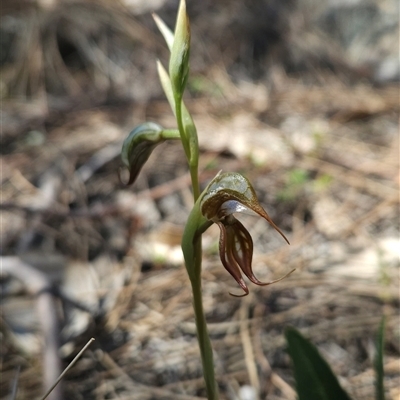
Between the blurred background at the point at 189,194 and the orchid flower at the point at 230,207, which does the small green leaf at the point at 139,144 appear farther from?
the blurred background at the point at 189,194

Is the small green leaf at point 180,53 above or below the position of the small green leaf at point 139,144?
above

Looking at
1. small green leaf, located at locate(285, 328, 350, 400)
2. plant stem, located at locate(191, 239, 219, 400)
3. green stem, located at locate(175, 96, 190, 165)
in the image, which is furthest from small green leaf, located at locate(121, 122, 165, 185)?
small green leaf, located at locate(285, 328, 350, 400)

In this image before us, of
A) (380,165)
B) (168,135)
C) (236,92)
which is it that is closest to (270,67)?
(236,92)

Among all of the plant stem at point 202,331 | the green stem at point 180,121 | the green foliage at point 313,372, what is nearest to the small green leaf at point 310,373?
the green foliage at point 313,372

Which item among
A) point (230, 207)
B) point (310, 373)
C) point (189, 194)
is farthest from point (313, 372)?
point (189, 194)

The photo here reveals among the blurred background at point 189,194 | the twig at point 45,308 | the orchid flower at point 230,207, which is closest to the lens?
the orchid flower at point 230,207

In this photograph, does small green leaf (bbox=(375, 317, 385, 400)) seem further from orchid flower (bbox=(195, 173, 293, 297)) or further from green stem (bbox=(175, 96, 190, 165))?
green stem (bbox=(175, 96, 190, 165))

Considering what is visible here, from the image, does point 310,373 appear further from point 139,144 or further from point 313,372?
point 139,144
